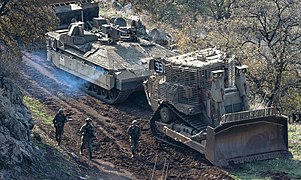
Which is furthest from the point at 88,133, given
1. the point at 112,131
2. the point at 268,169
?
the point at 268,169

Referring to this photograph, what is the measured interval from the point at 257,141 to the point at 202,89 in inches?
95.8

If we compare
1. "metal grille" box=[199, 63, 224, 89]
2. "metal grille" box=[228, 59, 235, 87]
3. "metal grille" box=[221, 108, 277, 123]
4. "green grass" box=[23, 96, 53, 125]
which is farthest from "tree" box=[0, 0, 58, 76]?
"metal grille" box=[221, 108, 277, 123]

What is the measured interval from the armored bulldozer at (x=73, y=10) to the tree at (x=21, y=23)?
12807 millimetres

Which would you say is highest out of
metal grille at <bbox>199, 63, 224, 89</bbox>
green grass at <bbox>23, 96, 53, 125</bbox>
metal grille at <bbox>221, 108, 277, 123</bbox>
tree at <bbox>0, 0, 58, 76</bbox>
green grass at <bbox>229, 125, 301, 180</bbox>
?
tree at <bbox>0, 0, 58, 76</bbox>

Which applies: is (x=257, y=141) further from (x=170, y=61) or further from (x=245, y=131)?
(x=170, y=61)

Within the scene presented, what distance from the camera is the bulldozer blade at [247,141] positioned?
20109 millimetres

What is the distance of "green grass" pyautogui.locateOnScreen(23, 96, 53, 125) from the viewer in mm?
23578

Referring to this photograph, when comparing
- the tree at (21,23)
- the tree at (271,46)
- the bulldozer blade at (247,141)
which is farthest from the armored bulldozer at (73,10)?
the bulldozer blade at (247,141)

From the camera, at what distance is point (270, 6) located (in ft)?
104

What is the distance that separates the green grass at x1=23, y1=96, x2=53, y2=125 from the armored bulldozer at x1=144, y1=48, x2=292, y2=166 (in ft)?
12.6

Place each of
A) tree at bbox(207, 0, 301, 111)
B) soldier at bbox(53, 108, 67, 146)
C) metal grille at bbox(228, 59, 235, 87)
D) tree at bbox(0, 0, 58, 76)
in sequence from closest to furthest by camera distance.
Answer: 1. soldier at bbox(53, 108, 67, 146)
2. tree at bbox(0, 0, 58, 76)
3. metal grille at bbox(228, 59, 235, 87)
4. tree at bbox(207, 0, 301, 111)

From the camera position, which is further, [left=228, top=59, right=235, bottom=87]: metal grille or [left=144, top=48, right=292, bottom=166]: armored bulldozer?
[left=228, top=59, right=235, bottom=87]: metal grille

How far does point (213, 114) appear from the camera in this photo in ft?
69.4

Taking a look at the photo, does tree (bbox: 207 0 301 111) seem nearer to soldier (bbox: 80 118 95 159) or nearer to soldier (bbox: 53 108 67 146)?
soldier (bbox: 80 118 95 159)
